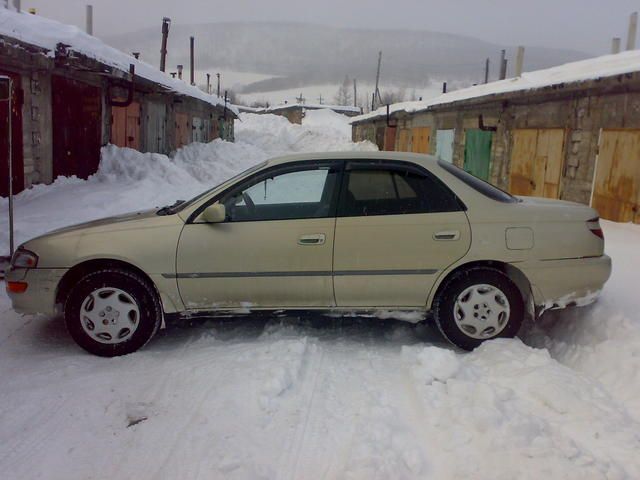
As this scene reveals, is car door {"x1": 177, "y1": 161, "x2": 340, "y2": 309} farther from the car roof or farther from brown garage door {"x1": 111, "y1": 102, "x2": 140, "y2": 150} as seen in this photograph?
brown garage door {"x1": 111, "y1": 102, "x2": 140, "y2": 150}

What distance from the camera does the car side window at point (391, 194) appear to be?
418 centimetres

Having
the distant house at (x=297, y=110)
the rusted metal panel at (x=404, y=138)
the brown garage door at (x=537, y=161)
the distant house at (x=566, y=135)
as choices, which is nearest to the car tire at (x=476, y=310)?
the distant house at (x=566, y=135)

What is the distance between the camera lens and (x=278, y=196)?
4.60 metres

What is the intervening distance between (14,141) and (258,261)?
25.4 feet

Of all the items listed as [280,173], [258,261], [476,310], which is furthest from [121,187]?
[476,310]

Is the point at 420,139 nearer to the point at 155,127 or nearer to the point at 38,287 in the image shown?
the point at 155,127

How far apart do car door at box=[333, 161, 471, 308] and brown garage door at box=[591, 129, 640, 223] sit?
20.2ft

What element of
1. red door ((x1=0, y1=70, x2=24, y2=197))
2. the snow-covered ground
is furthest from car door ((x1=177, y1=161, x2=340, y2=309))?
red door ((x1=0, y1=70, x2=24, y2=197))

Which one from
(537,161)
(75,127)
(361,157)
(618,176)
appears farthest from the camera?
(537,161)

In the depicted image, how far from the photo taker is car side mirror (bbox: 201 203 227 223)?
13.3ft

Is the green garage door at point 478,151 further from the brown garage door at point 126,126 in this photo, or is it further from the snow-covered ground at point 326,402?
the snow-covered ground at point 326,402

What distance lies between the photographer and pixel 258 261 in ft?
13.5

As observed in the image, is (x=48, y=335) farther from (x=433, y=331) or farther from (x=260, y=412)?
(x=433, y=331)

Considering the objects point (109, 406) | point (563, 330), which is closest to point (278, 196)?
point (109, 406)
